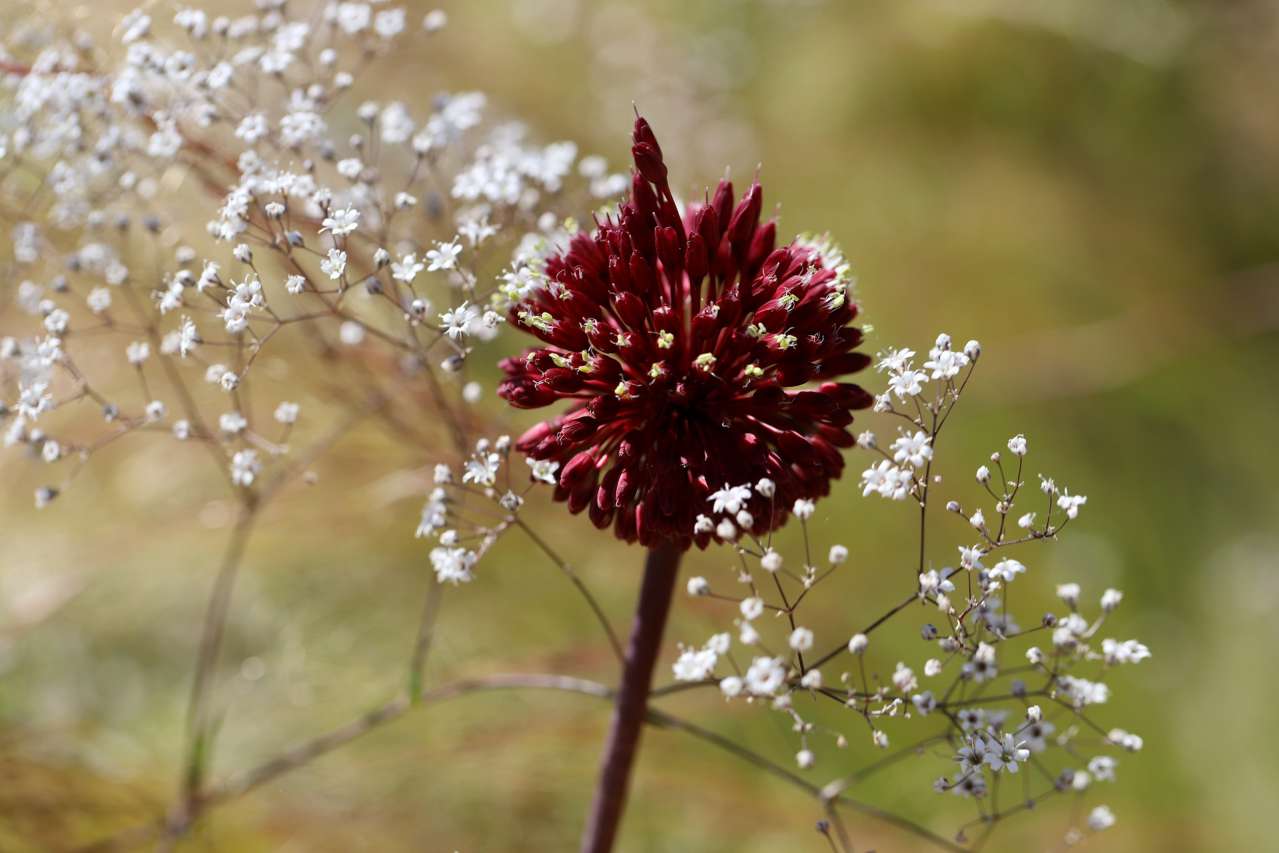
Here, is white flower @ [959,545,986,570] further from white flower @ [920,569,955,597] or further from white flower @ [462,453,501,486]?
white flower @ [462,453,501,486]

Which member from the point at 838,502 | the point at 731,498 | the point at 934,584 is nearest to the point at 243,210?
the point at 731,498

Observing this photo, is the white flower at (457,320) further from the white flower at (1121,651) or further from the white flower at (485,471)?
the white flower at (1121,651)

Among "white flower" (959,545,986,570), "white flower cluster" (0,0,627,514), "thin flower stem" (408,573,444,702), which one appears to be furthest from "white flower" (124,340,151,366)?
"white flower" (959,545,986,570)

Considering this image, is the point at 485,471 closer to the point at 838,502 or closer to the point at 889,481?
the point at 889,481

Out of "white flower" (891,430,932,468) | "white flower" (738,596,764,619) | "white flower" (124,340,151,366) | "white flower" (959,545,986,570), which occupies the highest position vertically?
"white flower" (124,340,151,366)

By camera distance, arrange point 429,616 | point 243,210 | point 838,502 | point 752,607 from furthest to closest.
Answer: point 838,502 < point 429,616 < point 243,210 < point 752,607

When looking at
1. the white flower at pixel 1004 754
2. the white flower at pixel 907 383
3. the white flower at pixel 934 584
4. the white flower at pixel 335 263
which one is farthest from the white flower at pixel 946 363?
the white flower at pixel 335 263
